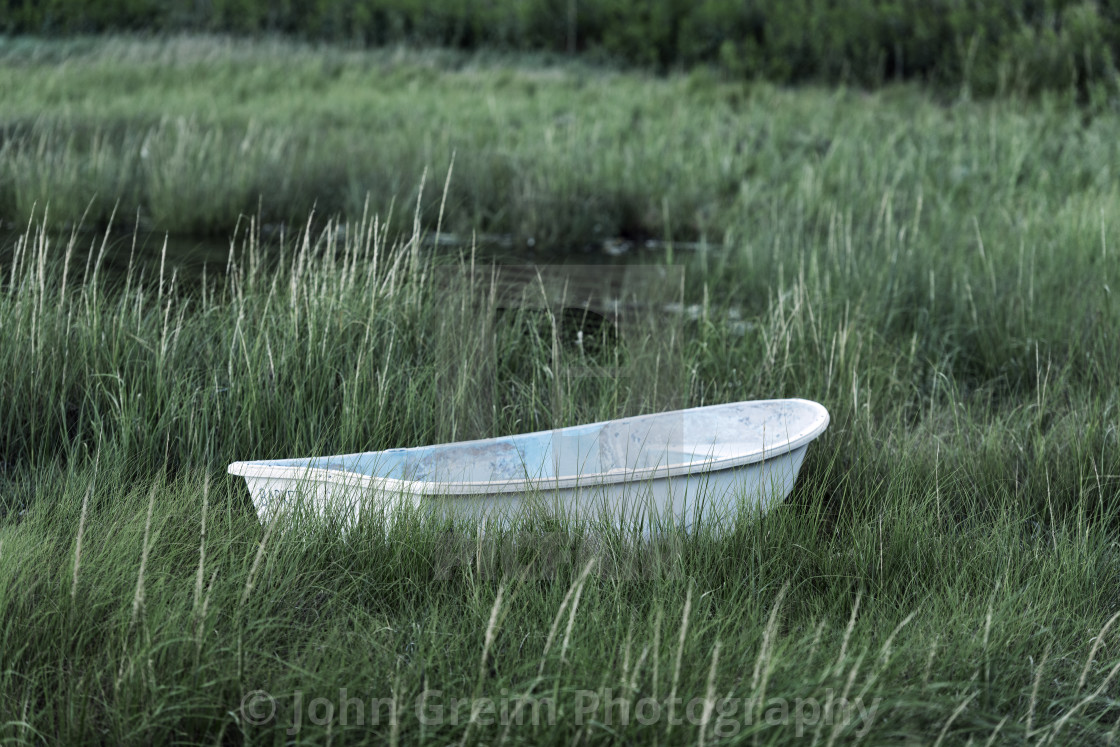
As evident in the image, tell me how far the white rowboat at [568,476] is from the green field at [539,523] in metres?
0.13

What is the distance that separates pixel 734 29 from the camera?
18688mm

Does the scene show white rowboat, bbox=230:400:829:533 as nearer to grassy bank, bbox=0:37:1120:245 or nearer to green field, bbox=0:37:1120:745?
green field, bbox=0:37:1120:745

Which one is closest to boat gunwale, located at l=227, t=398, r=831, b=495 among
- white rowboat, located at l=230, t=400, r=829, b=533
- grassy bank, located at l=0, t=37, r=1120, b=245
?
white rowboat, located at l=230, t=400, r=829, b=533

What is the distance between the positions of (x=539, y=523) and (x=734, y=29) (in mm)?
16784

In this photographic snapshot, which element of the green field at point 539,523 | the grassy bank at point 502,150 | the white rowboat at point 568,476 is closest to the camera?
the green field at point 539,523

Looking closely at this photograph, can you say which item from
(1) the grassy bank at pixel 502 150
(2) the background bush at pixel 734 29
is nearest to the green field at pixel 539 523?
(1) the grassy bank at pixel 502 150

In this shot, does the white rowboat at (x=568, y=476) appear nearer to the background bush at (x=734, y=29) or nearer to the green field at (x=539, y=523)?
the green field at (x=539, y=523)

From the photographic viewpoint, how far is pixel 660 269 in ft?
25.1

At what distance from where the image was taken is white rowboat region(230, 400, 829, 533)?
3.48 meters

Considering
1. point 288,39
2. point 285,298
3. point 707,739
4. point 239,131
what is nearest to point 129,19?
point 288,39

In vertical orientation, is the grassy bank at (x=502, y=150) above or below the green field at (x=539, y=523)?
above

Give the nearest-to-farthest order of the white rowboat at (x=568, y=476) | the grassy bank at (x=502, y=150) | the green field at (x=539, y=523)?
the green field at (x=539, y=523) < the white rowboat at (x=568, y=476) < the grassy bank at (x=502, y=150)

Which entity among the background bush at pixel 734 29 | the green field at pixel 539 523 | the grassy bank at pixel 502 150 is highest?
the background bush at pixel 734 29

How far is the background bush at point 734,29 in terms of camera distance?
13.8 metres
